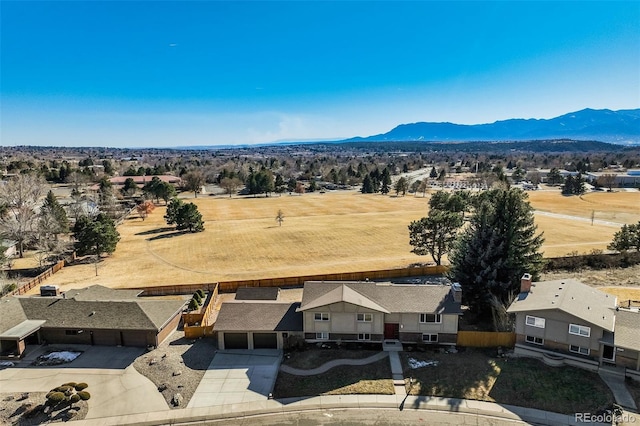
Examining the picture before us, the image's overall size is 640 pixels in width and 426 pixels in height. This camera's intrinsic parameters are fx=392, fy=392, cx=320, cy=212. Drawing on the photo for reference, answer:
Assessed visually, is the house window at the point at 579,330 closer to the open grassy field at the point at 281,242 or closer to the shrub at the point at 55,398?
the open grassy field at the point at 281,242

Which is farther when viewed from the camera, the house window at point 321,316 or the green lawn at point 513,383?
the house window at point 321,316

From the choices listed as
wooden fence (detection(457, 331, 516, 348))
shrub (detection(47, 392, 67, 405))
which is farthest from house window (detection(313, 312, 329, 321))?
shrub (detection(47, 392, 67, 405))

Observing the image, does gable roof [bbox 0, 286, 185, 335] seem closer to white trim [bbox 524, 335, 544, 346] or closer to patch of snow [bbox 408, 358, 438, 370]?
patch of snow [bbox 408, 358, 438, 370]

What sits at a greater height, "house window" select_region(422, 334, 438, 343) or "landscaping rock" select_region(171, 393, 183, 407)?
"house window" select_region(422, 334, 438, 343)

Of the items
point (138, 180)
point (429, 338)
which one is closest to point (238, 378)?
point (429, 338)

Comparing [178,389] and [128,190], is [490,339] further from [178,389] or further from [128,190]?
[128,190]

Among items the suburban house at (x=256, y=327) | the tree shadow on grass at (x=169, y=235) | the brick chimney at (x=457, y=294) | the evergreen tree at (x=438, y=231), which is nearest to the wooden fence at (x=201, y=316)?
the suburban house at (x=256, y=327)
